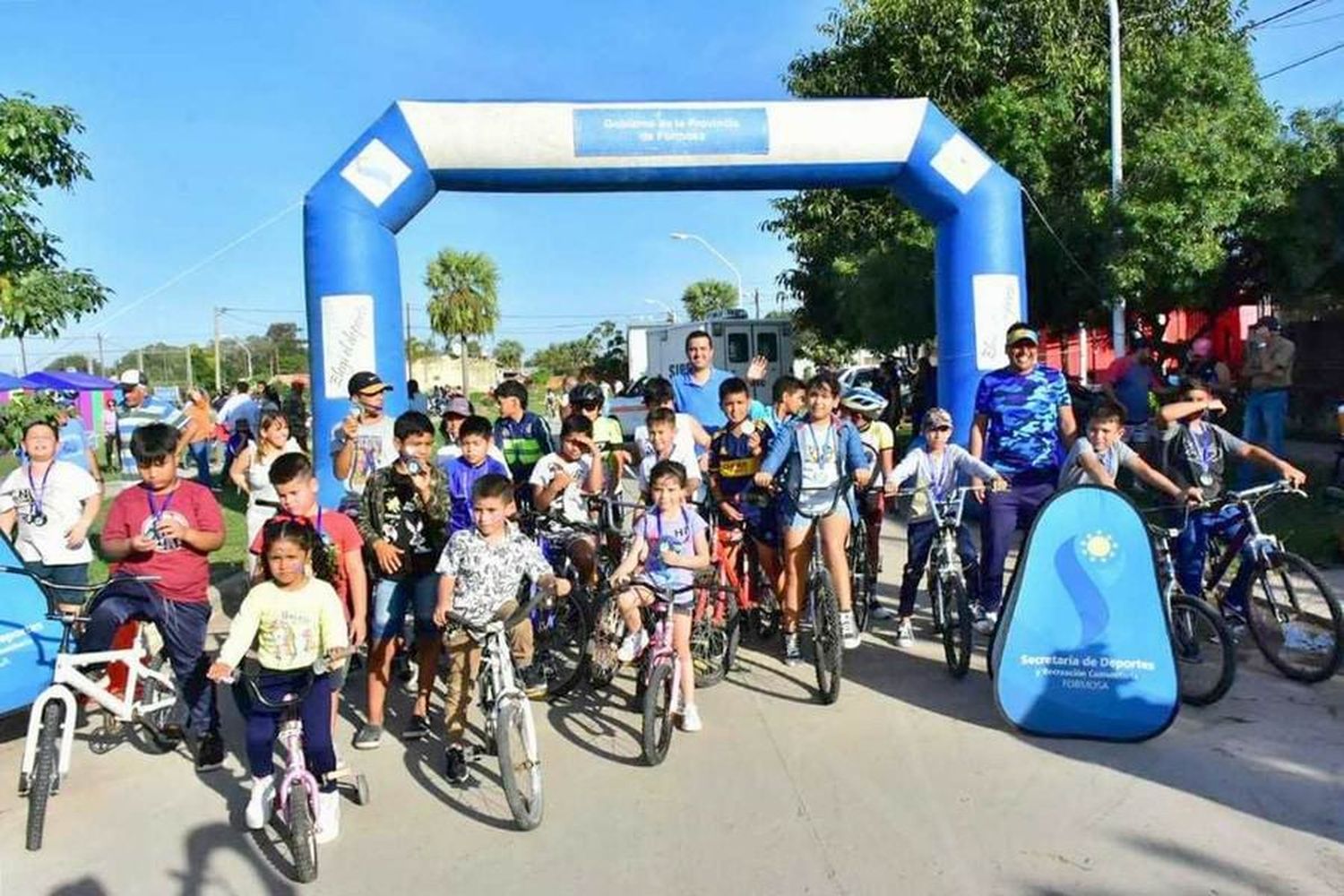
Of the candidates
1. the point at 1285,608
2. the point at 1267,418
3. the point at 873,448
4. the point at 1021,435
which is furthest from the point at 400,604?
the point at 1267,418

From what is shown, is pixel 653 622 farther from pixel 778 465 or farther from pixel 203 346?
pixel 203 346

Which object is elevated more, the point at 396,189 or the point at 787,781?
the point at 396,189

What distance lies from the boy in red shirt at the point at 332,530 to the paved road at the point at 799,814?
0.84 metres

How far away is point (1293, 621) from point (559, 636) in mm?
3955

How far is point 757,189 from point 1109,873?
7.83 m

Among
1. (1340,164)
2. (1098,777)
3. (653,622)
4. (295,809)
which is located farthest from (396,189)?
(1340,164)

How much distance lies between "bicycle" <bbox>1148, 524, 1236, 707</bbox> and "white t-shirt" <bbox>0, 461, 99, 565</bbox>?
19.3 feet

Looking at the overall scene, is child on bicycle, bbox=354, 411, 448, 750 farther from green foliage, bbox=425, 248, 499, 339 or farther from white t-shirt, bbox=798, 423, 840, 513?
green foliage, bbox=425, 248, 499, 339

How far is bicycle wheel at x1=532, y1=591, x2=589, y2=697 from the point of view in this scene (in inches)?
236

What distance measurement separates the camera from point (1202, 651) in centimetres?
568

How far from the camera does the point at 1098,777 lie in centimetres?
454

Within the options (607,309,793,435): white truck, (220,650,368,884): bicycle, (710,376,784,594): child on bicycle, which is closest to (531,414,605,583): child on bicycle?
(710,376,784,594): child on bicycle

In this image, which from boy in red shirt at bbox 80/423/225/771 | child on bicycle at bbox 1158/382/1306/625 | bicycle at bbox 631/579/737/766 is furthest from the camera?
child on bicycle at bbox 1158/382/1306/625

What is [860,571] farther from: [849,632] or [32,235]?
[32,235]
